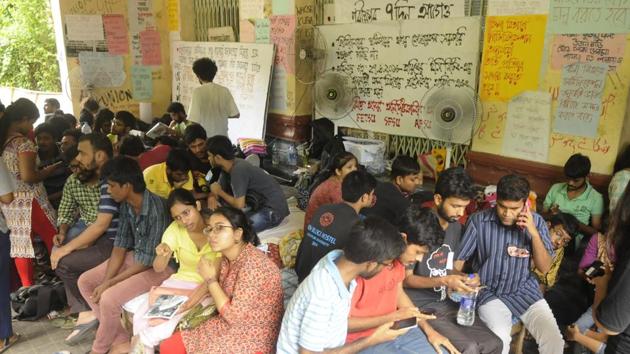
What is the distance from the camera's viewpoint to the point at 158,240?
10.1 feet

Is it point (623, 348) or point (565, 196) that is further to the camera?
point (565, 196)

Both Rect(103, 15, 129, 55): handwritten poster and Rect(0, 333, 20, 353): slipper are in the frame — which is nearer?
Rect(0, 333, 20, 353): slipper

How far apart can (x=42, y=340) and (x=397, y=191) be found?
2725mm

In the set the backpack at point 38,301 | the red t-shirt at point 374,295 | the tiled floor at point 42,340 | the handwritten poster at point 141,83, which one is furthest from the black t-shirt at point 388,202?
the handwritten poster at point 141,83

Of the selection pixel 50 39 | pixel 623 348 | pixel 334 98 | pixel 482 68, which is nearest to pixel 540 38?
pixel 482 68

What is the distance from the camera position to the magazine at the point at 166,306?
2590mm

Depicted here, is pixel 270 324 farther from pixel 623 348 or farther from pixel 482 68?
pixel 482 68

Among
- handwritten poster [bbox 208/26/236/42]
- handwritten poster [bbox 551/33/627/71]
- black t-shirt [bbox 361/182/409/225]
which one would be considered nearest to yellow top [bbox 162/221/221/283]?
black t-shirt [bbox 361/182/409/225]

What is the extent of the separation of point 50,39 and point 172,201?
10575mm

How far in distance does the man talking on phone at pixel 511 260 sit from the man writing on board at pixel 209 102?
3.33 meters

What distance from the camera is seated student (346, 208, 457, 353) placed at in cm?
226

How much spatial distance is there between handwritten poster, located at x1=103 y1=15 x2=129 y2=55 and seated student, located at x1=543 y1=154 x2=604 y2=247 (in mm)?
6930

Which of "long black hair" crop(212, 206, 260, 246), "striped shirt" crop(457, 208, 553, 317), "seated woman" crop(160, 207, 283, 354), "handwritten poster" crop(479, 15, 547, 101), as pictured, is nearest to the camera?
"seated woman" crop(160, 207, 283, 354)

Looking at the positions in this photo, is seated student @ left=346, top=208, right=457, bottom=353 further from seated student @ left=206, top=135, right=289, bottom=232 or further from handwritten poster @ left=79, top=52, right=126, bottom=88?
handwritten poster @ left=79, top=52, right=126, bottom=88
